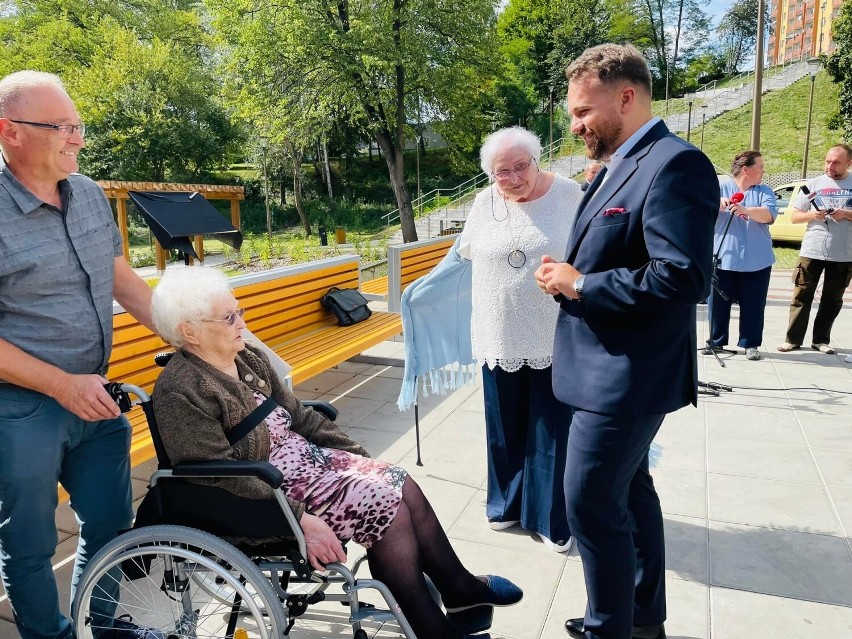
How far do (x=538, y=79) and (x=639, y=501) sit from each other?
2000 inches

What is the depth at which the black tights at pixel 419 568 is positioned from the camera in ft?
6.64

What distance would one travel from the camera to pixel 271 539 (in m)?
2.02

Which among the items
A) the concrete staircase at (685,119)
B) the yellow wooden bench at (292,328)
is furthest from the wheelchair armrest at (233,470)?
the concrete staircase at (685,119)

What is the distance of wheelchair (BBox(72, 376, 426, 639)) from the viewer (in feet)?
6.13

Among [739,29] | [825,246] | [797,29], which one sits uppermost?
[797,29]

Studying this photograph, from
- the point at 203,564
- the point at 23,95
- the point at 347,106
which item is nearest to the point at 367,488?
the point at 203,564

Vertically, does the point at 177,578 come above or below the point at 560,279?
below

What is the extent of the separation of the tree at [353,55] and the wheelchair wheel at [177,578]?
16.9m

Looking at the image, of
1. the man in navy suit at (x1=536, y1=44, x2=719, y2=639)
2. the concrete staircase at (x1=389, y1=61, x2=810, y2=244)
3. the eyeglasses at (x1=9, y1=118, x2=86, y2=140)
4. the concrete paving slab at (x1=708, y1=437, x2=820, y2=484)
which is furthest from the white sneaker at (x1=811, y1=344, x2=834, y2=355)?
the concrete staircase at (x1=389, y1=61, x2=810, y2=244)

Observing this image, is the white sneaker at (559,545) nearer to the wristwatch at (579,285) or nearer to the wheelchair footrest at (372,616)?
the wheelchair footrest at (372,616)

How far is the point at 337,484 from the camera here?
219cm

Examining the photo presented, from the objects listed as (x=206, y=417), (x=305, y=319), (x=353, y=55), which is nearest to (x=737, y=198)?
(x=305, y=319)

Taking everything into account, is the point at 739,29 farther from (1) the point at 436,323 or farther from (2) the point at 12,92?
(2) the point at 12,92

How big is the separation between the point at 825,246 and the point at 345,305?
14.4 ft
